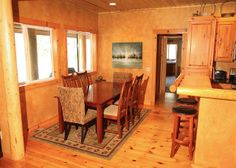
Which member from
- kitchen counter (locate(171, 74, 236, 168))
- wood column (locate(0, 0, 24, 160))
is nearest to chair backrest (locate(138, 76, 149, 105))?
kitchen counter (locate(171, 74, 236, 168))

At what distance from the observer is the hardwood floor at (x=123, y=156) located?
2604 mm

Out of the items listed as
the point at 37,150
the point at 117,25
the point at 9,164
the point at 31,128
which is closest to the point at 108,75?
the point at 117,25

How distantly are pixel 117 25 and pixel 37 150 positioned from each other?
3.94 m

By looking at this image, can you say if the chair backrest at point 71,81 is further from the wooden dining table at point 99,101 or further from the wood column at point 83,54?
the wood column at point 83,54

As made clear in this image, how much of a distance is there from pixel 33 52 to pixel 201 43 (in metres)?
4.00

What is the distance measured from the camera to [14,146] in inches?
105

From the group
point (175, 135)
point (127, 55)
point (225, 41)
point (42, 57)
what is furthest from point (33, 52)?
point (225, 41)

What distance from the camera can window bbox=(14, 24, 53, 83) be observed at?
3.66 metres

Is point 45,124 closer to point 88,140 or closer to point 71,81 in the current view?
point 71,81

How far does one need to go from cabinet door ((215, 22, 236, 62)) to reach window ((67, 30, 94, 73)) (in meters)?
3.39

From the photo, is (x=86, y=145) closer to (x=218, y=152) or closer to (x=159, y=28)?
(x=218, y=152)

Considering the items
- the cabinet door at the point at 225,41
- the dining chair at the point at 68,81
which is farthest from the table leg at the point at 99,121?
the cabinet door at the point at 225,41

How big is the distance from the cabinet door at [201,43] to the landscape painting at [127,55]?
1465mm

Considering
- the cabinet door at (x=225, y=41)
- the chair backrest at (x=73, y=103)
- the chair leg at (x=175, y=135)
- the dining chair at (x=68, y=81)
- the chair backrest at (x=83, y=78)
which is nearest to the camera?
the chair leg at (x=175, y=135)
